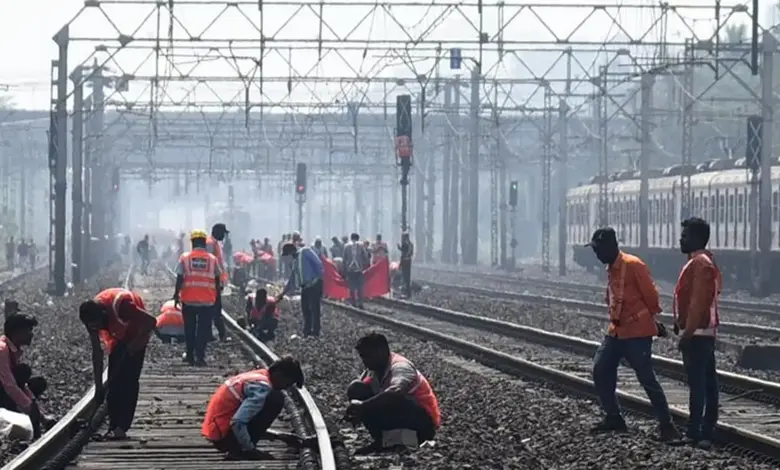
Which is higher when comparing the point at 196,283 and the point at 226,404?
the point at 196,283

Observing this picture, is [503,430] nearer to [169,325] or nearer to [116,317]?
[116,317]

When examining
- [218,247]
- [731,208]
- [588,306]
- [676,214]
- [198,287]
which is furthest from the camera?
[676,214]

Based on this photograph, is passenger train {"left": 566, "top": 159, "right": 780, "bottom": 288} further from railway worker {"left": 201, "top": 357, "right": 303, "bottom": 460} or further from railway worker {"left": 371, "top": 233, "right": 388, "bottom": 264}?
railway worker {"left": 201, "top": 357, "right": 303, "bottom": 460}

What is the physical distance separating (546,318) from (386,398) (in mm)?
21037

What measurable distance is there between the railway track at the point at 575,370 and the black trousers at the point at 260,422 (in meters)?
3.28

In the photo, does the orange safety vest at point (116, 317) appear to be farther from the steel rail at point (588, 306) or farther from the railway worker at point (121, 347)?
the steel rail at point (588, 306)

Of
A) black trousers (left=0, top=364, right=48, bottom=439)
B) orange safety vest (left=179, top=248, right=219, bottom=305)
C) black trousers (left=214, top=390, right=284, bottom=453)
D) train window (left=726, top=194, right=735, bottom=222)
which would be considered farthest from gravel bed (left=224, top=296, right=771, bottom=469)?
train window (left=726, top=194, right=735, bottom=222)

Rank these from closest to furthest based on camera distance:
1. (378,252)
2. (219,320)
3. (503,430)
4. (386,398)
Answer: (386,398)
(503,430)
(219,320)
(378,252)

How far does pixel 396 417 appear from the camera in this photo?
11898mm

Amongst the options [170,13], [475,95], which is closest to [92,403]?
[170,13]

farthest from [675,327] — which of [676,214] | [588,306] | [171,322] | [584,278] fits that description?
[584,278]

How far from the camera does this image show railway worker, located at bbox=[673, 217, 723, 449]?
12.3m

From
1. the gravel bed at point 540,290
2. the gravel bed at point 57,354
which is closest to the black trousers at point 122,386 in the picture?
the gravel bed at point 57,354

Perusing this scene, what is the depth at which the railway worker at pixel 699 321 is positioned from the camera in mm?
12281
